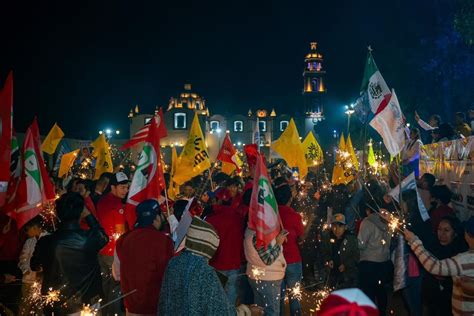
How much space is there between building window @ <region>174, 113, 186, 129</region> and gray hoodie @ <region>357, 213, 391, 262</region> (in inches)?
3406

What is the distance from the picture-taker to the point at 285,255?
6512 millimetres

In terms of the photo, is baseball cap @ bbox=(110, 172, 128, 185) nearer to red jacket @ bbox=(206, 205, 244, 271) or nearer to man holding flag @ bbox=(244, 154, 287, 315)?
red jacket @ bbox=(206, 205, 244, 271)

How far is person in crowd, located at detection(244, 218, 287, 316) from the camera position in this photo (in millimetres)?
5895

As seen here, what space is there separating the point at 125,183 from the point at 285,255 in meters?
2.87

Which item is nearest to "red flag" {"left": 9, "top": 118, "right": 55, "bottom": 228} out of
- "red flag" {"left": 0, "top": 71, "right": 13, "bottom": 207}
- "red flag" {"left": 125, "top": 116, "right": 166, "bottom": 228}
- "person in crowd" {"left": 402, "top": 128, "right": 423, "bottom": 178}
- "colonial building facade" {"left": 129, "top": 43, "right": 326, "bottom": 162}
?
"red flag" {"left": 0, "top": 71, "right": 13, "bottom": 207}

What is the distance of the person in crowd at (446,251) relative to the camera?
5.18 metres

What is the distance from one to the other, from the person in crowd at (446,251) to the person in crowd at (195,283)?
2.99 m

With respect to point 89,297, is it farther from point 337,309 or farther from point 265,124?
point 265,124

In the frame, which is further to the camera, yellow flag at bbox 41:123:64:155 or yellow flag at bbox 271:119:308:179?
yellow flag at bbox 41:123:64:155

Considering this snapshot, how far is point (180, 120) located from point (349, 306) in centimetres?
9204

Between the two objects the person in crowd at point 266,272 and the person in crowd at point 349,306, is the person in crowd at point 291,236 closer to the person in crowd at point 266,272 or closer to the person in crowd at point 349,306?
the person in crowd at point 266,272

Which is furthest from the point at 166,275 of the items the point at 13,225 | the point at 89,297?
the point at 13,225

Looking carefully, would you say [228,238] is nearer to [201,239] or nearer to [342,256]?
[342,256]

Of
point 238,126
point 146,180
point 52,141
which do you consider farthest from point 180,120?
point 146,180
